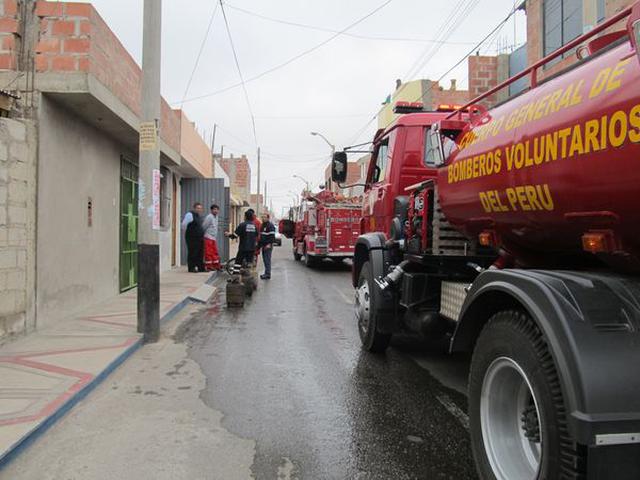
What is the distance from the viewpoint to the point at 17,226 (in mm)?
6398

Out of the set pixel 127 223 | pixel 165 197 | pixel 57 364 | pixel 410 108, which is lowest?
pixel 57 364

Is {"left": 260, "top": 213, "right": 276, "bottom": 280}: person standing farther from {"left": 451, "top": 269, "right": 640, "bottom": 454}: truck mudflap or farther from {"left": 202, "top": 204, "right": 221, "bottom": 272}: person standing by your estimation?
{"left": 451, "top": 269, "right": 640, "bottom": 454}: truck mudflap

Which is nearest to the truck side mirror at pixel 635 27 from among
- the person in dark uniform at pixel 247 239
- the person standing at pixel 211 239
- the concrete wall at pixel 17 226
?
the concrete wall at pixel 17 226

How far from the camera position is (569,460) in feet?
7.48

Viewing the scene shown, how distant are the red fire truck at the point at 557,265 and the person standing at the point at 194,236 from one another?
11.5 metres

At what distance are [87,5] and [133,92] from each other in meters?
2.29

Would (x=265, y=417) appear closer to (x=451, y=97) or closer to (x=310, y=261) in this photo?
(x=310, y=261)

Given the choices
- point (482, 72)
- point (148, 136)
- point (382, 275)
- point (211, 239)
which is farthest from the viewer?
point (482, 72)

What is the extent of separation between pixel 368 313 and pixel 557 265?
9.74 ft

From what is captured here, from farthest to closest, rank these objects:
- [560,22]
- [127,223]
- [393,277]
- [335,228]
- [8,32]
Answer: [335,228], [560,22], [127,223], [8,32], [393,277]

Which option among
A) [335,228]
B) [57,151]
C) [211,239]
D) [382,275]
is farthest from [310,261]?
[382,275]

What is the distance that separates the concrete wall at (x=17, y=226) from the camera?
6.18m

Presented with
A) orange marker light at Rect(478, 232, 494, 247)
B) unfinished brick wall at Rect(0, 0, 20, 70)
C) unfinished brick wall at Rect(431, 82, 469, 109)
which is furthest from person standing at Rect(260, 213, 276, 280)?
unfinished brick wall at Rect(431, 82, 469, 109)

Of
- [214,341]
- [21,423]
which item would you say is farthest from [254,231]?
[21,423]
